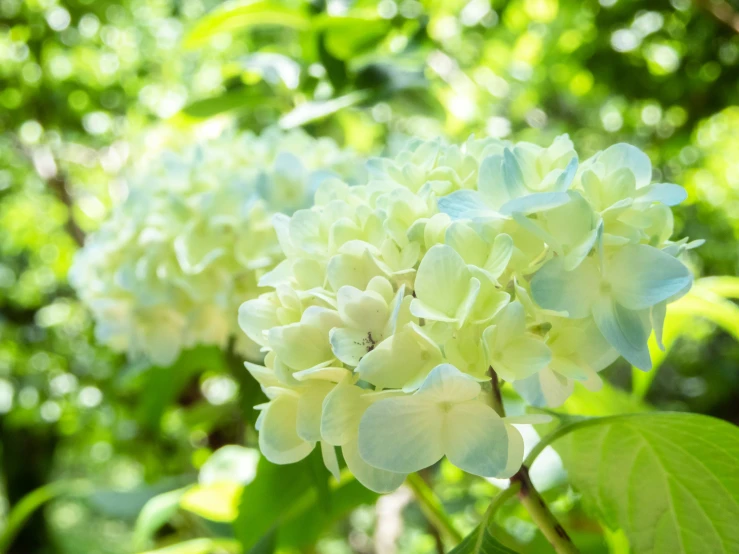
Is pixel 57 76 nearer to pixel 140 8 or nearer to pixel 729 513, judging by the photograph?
pixel 140 8

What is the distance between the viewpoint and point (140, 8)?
1.31 m

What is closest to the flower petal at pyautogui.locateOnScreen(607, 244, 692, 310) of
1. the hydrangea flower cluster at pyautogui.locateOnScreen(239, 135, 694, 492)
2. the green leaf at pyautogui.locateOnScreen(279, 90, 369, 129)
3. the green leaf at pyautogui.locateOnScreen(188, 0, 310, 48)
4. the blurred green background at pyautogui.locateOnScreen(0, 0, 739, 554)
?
the hydrangea flower cluster at pyautogui.locateOnScreen(239, 135, 694, 492)

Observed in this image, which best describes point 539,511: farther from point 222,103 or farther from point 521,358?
point 222,103

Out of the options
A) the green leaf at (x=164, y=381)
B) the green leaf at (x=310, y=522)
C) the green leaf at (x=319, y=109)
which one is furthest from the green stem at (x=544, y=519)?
the green leaf at (x=164, y=381)

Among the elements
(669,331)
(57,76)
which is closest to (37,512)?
(57,76)

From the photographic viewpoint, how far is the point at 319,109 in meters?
0.51

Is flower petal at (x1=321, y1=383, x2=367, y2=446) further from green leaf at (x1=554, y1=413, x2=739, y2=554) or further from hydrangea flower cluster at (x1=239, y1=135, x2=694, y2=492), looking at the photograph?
green leaf at (x1=554, y1=413, x2=739, y2=554)

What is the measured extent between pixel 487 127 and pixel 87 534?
2.68 meters

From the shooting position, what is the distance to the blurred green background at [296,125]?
0.57 metres

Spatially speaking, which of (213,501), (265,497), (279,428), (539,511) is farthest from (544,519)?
(213,501)

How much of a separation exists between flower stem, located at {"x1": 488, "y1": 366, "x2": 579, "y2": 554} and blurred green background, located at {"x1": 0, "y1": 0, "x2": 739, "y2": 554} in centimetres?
14

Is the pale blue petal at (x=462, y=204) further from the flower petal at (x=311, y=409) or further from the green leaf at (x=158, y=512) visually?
the green leaf at (x=158, y=512)

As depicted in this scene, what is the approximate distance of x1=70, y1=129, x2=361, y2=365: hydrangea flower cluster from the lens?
1.31 feet

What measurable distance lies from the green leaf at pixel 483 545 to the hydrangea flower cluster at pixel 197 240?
0.20 metres
